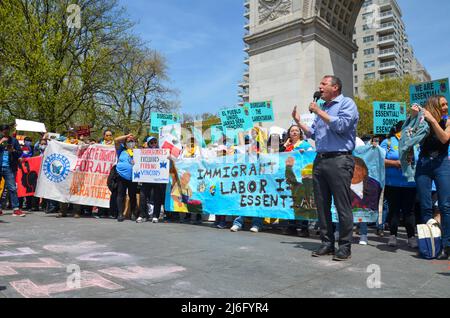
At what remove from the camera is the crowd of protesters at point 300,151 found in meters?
4.61

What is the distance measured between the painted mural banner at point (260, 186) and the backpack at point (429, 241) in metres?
1.24

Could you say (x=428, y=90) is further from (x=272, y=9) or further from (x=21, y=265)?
(x=272, y=9)

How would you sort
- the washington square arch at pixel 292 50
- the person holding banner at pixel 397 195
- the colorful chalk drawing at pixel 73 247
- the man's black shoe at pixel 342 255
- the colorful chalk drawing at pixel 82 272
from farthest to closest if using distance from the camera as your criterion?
the washington square arch at pixel 292 50
the person holding banner at pixel 397 195
the colorful chalk drawing at pixel 73 247
the man's black shoe at pixel 342 255
the colorful chalk drawing at pixel 82 272

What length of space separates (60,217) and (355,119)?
733 cm

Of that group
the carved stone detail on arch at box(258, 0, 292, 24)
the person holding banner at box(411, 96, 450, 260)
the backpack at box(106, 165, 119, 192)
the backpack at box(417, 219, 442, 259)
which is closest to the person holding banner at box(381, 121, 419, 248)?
the person holding banner at box(411, 96, 450, 260)

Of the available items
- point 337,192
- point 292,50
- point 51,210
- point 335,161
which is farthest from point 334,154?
point 292,50

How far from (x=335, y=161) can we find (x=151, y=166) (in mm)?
5075

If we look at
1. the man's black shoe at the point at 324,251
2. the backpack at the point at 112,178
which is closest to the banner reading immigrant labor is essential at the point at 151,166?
the backpack at the point at 112,178

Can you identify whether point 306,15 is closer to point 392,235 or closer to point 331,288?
point 392,235

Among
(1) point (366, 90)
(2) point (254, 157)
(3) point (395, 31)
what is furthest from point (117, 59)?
(3) point (395, 31)

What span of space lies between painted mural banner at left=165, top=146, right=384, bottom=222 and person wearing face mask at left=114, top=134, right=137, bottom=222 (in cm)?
95

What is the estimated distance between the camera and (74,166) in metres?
9.50

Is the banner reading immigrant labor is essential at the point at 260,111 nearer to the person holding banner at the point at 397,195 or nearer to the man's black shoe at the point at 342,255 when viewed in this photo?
the person holding banner at the point at 397,195

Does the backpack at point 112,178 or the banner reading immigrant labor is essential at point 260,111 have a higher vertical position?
the banner reading immigrant labor is essential at point 260,111
